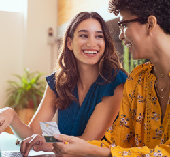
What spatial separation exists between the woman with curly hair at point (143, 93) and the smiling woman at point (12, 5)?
240 inches

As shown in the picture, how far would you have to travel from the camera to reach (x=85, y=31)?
2.27 meters

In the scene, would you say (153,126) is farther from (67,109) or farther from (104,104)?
(67,109)

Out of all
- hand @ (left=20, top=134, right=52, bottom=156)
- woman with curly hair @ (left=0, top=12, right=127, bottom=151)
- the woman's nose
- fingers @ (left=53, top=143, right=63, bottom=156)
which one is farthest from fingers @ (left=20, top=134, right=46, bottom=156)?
the woman's nose

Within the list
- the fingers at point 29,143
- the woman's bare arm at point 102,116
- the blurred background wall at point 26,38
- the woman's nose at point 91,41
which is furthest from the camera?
the blurred background wall at point 26,38

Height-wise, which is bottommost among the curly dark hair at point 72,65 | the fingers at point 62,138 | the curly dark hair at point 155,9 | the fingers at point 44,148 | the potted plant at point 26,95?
the potted plant at point 26,95

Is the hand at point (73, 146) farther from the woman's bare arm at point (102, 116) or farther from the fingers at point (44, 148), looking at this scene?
the woman's bare arm at point (102, 116)

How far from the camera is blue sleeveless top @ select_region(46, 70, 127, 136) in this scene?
88.1 inches

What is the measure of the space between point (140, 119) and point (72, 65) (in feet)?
2.85

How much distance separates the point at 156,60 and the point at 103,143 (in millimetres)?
539

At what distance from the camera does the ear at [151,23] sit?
150cm

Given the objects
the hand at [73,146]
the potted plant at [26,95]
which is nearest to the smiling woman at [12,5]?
the potted plant at [26,95]

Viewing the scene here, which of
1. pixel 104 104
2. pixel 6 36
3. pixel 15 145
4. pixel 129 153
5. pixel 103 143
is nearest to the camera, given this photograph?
pixel 129 153

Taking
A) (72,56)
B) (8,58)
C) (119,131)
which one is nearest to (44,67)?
(8,58)

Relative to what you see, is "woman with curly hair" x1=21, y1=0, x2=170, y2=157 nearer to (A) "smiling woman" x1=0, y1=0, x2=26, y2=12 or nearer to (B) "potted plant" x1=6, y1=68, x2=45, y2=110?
(B) "potted plant" x1=6, y1=68, x2=45, y2=110
